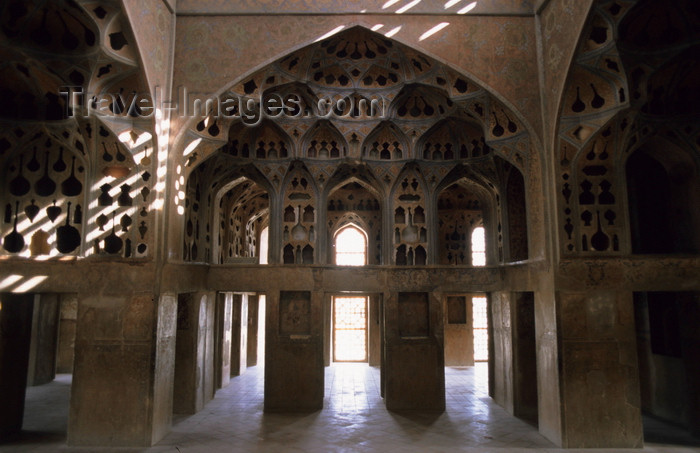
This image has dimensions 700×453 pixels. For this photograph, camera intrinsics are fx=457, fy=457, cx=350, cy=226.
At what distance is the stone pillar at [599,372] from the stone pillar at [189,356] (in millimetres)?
8542

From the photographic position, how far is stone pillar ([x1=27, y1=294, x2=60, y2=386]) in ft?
50.4

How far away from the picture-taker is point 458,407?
12234 mm

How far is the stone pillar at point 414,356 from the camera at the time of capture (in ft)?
39.2

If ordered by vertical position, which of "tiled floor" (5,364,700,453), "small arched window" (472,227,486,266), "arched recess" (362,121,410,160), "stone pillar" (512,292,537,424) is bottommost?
"tiled floor" (5,364,700,453)

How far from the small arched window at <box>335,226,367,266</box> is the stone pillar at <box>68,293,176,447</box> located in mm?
9623

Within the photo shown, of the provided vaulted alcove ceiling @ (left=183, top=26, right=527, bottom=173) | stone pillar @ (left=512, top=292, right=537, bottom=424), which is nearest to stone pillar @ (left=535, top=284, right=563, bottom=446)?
stone pillar @ (left=512, top=292, right=537, bottom=424)

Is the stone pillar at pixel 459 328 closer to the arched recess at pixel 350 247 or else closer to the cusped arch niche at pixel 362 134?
the arched recess at pixel 350 247

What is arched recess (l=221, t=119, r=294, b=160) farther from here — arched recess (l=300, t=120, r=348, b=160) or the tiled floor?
the tiled floor

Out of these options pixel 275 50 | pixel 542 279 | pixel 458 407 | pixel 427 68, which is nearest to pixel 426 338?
pixel 458 407

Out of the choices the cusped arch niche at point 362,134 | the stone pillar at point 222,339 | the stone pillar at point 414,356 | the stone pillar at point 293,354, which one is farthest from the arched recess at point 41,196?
the stone pillar at point 414,356

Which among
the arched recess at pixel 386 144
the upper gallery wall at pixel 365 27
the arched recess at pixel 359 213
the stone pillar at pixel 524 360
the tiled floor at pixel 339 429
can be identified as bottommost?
the tiled floor at pixel 339 429

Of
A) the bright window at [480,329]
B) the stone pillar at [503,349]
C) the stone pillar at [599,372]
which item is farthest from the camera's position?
the bright window at [480,329]

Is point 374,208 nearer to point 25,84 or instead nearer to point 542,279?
point 542,279

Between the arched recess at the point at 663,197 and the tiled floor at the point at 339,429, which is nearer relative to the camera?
the tiled floor at the point at 339,429
